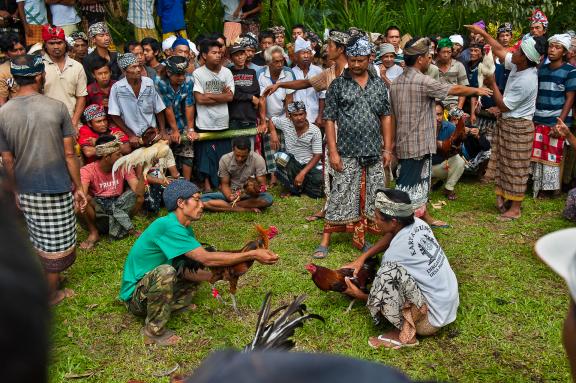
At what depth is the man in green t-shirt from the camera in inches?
190

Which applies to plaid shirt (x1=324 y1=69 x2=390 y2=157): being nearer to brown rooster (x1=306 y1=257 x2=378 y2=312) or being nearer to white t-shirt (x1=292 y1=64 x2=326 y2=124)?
brown rooster (x1=306 y1=257 x2=378 y2=312)

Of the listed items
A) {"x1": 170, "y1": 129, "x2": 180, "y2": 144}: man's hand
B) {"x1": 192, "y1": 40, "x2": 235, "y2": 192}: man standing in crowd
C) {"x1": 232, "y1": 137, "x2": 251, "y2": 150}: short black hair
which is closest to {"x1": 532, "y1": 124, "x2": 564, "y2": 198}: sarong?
{"x1": 232, "y1": 137, "x2": 251, "y2": 150}: short black hair

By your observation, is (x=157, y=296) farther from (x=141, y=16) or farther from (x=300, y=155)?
(x=141, y=16)

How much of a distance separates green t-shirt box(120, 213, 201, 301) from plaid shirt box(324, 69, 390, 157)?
190 cm

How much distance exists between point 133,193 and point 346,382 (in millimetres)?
6429

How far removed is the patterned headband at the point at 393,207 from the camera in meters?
4.91

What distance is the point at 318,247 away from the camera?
6.56 meters

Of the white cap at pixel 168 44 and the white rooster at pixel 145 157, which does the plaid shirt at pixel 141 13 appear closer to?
the white cap at pixel 168 44

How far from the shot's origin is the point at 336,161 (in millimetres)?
6168

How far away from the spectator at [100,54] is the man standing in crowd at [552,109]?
205 inches

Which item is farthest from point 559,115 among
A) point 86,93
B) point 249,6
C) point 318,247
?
point 249,6

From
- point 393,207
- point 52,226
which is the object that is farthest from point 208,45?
point 393,207

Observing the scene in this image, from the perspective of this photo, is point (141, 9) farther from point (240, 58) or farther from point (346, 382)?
point (346, 382)

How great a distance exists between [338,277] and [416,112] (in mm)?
2002
